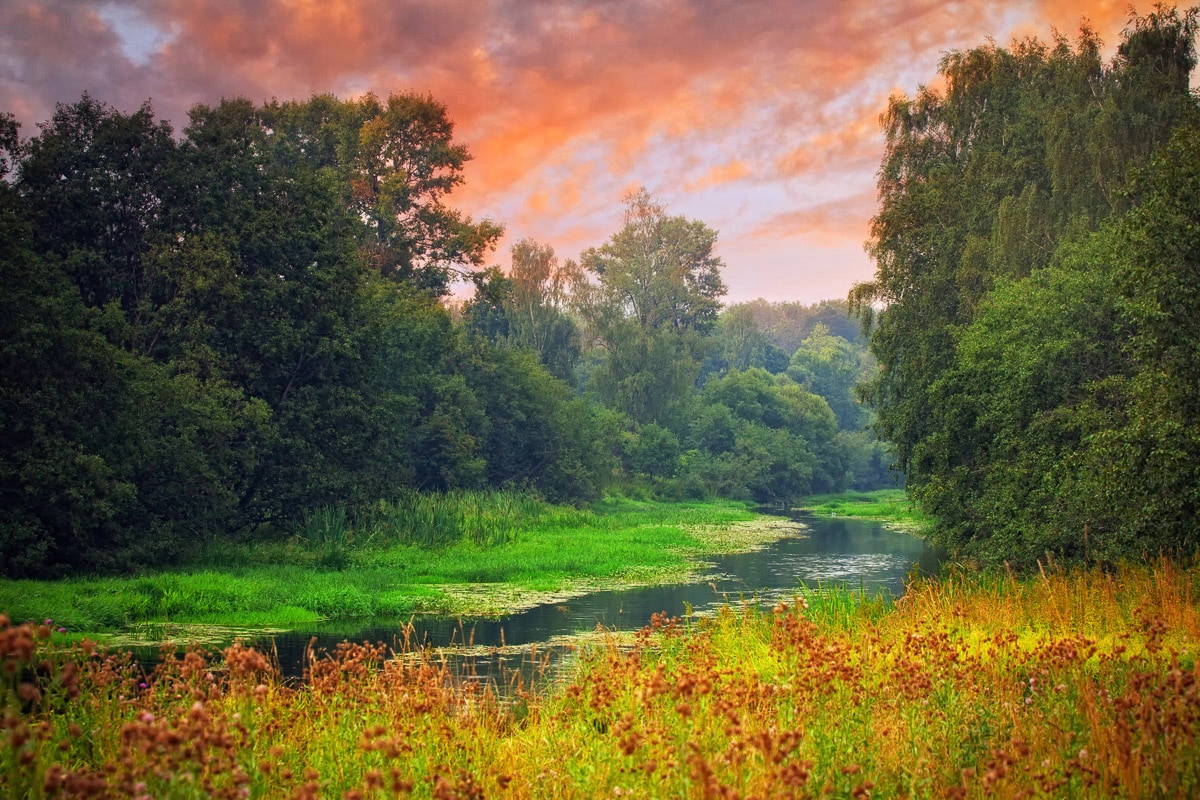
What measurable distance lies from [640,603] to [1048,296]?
42.7 ft

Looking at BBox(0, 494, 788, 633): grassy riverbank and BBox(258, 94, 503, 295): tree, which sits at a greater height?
BBox(258, 94, 503, 295): tree

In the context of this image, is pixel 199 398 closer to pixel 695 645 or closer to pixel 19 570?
pixel 19 570

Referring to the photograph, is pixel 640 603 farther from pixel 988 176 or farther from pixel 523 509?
pixel 523 509

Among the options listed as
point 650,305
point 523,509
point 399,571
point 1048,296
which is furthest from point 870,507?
point 399,571

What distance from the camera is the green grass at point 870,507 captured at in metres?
58.4

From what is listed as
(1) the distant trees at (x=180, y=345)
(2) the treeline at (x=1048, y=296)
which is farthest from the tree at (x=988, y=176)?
(1) the distant trees at (x=180, y=345)

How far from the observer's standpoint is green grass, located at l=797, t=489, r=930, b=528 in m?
58.4

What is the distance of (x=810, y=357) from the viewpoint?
11788 centimetres

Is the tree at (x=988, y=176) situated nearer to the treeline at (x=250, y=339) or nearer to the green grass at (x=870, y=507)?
the green grass at (x=870, y=507)

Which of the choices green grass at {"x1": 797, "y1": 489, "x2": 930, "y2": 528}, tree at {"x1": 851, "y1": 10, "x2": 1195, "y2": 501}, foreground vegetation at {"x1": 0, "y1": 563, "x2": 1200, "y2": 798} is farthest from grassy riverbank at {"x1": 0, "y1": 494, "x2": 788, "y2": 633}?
green grass at {"x1": 797, "y1": 489, "x2": 930, "y2": 528}

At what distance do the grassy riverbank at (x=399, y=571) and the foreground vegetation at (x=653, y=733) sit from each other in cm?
1306

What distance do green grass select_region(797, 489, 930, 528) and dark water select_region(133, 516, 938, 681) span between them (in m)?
12.1

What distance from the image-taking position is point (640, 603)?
24516mm

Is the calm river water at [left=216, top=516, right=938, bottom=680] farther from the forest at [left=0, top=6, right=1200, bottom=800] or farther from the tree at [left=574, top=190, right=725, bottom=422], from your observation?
the tree at [left=574, top=190, right=725, bottom=422]
